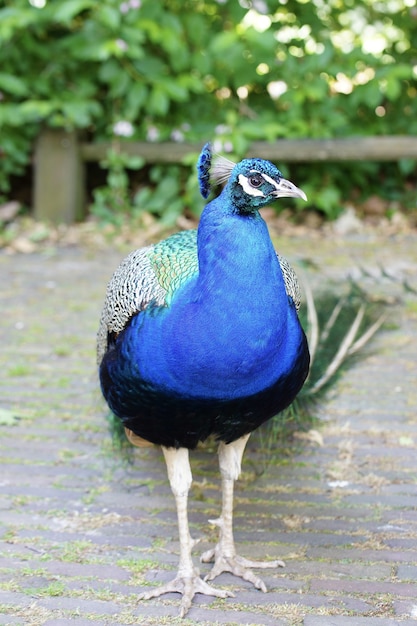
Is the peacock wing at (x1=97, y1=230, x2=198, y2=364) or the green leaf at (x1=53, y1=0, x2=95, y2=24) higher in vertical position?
the green leaf at (x1=53, y1=0, x2=95, y2=24)

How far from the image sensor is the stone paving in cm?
249

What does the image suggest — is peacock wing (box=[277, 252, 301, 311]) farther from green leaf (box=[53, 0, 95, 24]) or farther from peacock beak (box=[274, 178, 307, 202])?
green leaf (box=[53, 0, 95, 24])

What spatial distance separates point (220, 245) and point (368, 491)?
4.08 ft

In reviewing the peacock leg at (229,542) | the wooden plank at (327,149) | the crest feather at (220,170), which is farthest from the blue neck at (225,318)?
the wooden plank at (327,149)

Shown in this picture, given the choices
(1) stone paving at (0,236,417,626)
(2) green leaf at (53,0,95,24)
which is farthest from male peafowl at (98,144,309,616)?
(2) green leaf at (53,0,95,24)

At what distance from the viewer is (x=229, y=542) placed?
108 inches

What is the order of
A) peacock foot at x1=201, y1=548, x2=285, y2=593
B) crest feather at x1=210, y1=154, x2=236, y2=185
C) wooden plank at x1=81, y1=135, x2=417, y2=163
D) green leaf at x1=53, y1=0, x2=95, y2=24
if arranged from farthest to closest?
wooden plank at x1=81, y1=135, x2=417, y2=163, green leaf at x1=53, y1=0, x2=95, y2=24, peacock foot at x1=201, y1=548, x2=285, y2=593, crest feather at x1=210, y1=154, x2=236, y2=185

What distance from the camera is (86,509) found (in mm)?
3043

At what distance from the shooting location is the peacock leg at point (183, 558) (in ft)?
8.37

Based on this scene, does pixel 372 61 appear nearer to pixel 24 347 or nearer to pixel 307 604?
pixel 24 347

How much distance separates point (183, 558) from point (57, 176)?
442 cm

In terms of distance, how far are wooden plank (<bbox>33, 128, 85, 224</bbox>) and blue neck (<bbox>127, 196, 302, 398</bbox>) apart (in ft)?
14.5

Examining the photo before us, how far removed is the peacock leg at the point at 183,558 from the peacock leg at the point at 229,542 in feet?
0.30

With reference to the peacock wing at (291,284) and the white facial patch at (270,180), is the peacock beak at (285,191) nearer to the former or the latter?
the white facial patch at (270,180)
